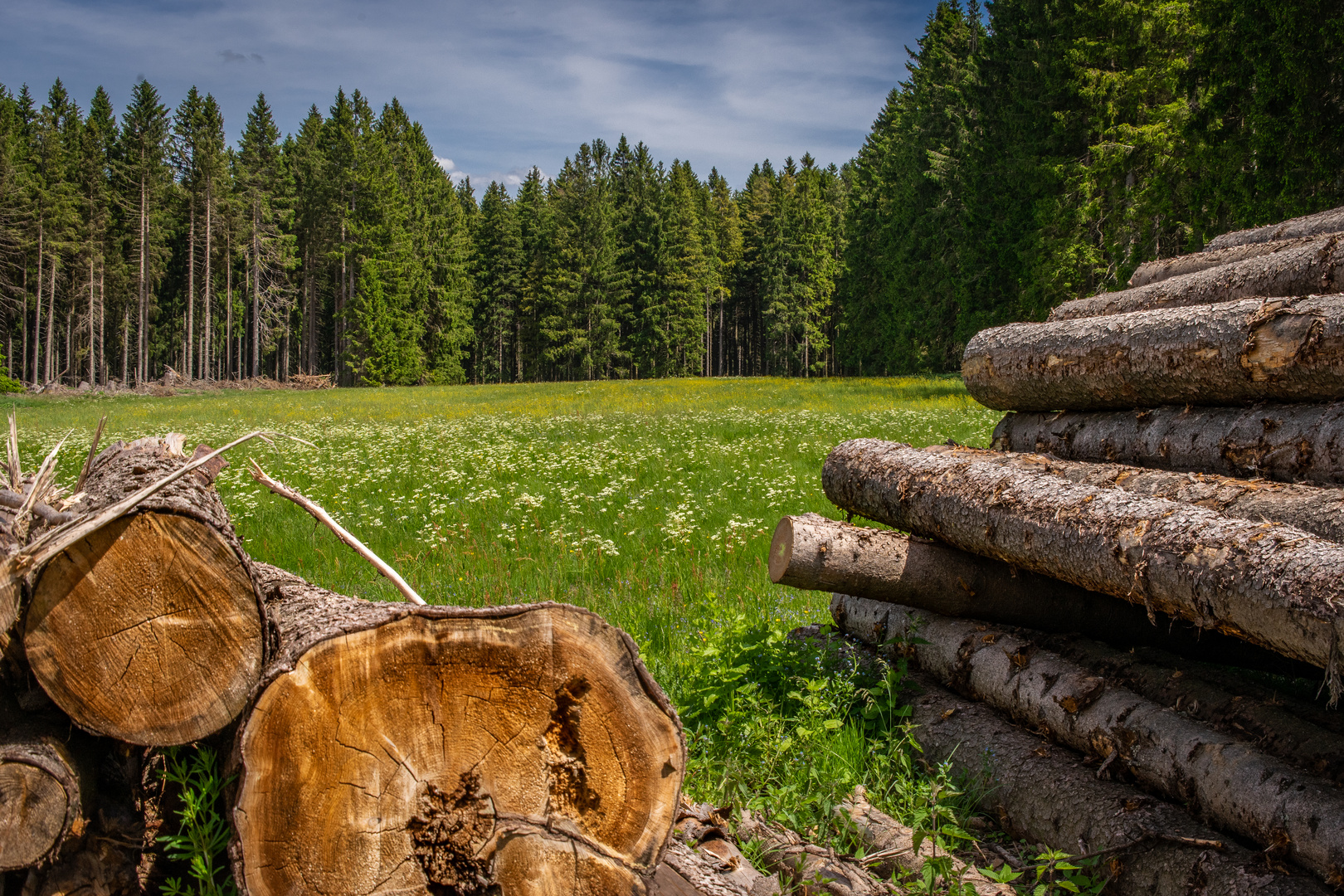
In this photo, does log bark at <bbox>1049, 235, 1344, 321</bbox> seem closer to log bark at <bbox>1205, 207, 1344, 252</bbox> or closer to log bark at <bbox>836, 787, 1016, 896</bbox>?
log bark at <bbox>1205, 207, 1344, 252</bbox>

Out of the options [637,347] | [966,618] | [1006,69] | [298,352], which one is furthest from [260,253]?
[966,618]

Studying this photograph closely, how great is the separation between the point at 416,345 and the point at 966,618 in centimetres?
→ 5591

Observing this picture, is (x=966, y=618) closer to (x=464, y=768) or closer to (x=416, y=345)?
(x=464, y=768)

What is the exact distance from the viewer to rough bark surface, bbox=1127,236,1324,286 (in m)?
5.07

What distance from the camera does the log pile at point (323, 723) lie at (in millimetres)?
2082

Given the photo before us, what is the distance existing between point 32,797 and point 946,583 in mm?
3850

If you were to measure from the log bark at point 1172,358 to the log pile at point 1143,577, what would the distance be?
1 cm

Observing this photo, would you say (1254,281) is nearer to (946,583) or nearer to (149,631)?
(946,583)

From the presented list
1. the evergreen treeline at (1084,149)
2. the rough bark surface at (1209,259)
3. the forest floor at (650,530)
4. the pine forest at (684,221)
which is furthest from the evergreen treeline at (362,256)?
the rough bark surface at (1209,259)

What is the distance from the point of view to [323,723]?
2.12 meters

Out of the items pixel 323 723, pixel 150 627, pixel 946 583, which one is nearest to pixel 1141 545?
pixel 946 583

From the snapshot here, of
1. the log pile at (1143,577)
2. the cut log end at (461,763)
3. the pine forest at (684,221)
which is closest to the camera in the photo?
the cut log end at (461,763)

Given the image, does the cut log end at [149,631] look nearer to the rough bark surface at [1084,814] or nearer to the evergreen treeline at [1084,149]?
the rough bark surface at [1084,814]

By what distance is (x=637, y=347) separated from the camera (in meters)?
69.5
